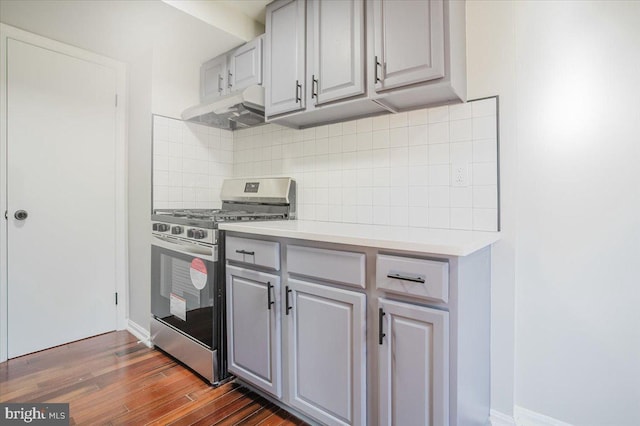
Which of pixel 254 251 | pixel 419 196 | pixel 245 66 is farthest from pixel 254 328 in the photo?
pixel 245 66

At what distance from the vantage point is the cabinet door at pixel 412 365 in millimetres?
1073

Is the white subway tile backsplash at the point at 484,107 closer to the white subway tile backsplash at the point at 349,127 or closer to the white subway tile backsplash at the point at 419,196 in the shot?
the white subway tile backsplash at the point at 419,196

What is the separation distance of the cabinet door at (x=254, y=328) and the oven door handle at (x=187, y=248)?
0.12 meters

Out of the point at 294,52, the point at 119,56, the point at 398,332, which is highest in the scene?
the point at 119,56

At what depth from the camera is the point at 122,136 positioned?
264 cm

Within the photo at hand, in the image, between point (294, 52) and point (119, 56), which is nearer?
point (294, 52)

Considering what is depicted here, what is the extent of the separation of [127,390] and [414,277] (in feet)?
5.71

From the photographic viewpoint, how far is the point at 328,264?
134 centimetres

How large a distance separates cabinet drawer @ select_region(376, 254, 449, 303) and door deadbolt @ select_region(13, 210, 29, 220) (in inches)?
97.1

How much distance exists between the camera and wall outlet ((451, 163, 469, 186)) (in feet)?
5.08

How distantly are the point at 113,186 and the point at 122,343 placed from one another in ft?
4.01

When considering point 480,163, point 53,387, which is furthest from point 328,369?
point 53,387

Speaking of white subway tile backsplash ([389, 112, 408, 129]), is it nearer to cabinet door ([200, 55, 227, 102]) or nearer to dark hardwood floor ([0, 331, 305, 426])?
cabinet door ([200, 55, 227, 102])

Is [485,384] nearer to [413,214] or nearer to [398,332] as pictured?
[398,332]
